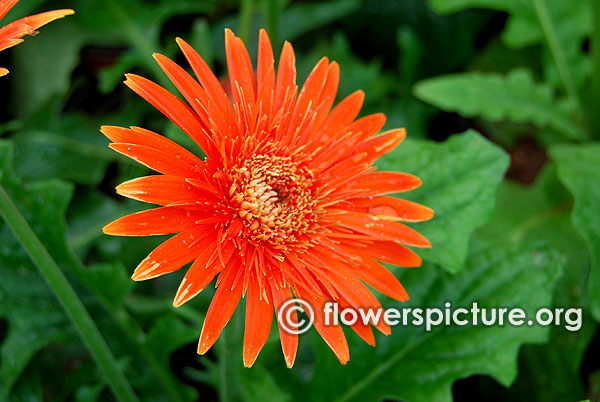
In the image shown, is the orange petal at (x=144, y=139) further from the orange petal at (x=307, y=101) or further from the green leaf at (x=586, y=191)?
the green leaf at (x=586, y=191)

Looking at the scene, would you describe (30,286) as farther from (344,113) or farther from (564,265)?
(564,265)

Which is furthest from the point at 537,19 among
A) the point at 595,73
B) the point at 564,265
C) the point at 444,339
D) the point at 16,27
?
the point at 16,27

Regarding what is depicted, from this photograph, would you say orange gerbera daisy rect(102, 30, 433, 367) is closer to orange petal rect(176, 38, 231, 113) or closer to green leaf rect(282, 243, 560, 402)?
orange petal rect(176, 38, 231, 113)

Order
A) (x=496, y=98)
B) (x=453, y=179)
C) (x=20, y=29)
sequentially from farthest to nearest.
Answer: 1. (x=496, y=98)
2. (x=453, y=179)
3. (x=20, y=29)

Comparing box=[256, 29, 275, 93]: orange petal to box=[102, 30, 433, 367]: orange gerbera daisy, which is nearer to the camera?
box=[102, 30, 433, 367]: orange gerbera daisy

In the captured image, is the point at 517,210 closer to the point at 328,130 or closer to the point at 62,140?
the point at 328,130

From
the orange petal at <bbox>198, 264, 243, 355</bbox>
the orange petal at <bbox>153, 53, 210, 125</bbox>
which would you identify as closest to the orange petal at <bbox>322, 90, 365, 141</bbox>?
the orange petal at <bbox>153, 53, 210, 125</bbox>
